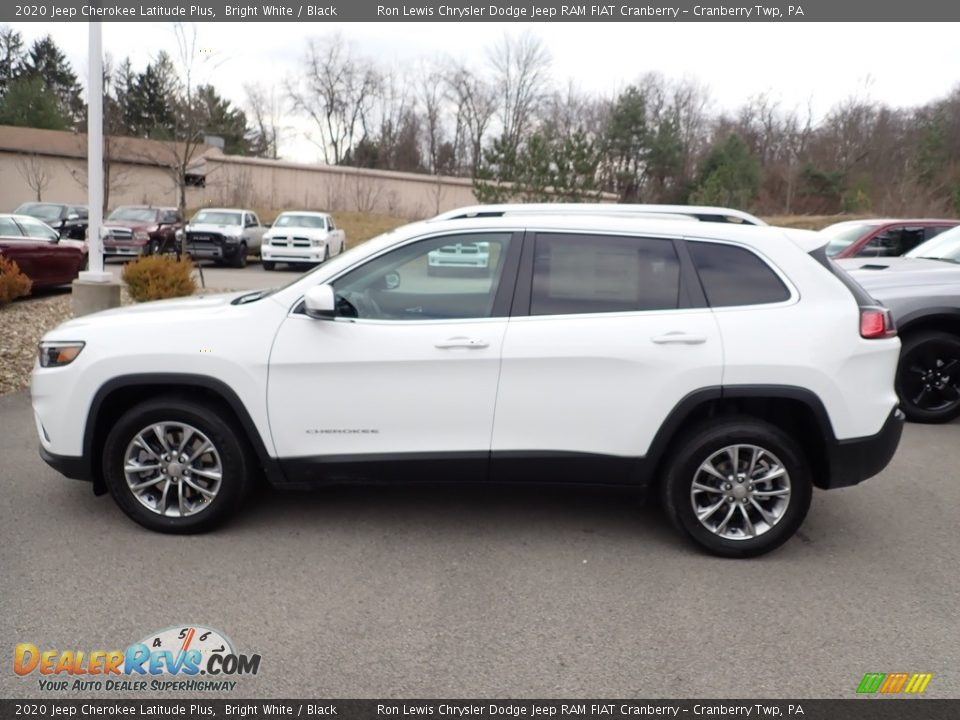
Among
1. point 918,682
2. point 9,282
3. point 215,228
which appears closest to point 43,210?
point 215,228

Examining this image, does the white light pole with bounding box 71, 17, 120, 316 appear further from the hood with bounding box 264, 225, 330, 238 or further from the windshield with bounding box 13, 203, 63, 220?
the windshield with bounding box 13, 203, 63, 220

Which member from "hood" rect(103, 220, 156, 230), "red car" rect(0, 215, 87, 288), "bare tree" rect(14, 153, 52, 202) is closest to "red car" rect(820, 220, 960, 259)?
"red car" rect(0, 215, 87, 288)

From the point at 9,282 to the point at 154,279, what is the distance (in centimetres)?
200

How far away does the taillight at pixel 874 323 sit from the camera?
4.17m

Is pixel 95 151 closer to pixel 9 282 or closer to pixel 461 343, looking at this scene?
pixel 9 282

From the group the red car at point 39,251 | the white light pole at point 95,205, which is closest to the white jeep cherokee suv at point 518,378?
the white light pole at point 95,205

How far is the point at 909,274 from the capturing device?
752cm

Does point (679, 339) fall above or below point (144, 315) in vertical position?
above

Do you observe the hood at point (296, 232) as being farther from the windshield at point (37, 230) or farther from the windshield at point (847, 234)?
the windshield at point (847, 234)

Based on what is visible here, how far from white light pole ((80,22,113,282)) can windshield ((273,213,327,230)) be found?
43.3ft

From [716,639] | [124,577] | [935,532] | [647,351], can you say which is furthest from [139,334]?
[935,532]

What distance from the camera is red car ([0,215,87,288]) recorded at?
A: 12.1 m

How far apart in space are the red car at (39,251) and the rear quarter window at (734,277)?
1107cm

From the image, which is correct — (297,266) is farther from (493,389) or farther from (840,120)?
(840,120)
